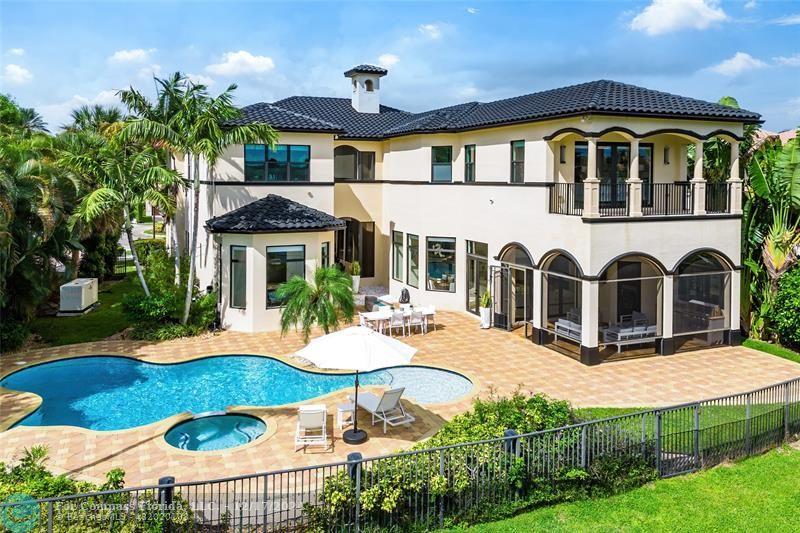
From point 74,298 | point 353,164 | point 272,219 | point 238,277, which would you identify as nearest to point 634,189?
point 272,219

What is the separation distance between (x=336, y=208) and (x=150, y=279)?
964 centimetres

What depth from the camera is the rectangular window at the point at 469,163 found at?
26.2 m

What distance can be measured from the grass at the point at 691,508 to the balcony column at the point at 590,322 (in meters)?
7.60

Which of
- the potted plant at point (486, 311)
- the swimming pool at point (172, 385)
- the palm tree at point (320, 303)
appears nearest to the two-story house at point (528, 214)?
the potted plant at point (486, 311)

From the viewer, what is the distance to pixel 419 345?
22281 millimetres

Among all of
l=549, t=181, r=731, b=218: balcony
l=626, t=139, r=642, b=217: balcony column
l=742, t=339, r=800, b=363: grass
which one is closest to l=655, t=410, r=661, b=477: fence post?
l=549, t=181, r=731, b=218: balcony

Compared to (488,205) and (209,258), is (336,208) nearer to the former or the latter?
(209,258)

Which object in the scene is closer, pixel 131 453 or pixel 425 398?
pixel 131 453

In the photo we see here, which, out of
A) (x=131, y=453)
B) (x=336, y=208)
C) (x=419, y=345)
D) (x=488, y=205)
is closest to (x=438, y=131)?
(x=488, y=205)

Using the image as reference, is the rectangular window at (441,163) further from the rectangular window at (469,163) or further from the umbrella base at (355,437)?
the umbrella base at (355,437)

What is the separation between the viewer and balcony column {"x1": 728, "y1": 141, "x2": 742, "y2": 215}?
844 inches

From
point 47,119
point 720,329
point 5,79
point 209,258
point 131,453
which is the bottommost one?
point 131,453

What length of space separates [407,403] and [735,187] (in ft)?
46.4

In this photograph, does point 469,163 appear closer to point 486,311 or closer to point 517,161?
point 517,161
